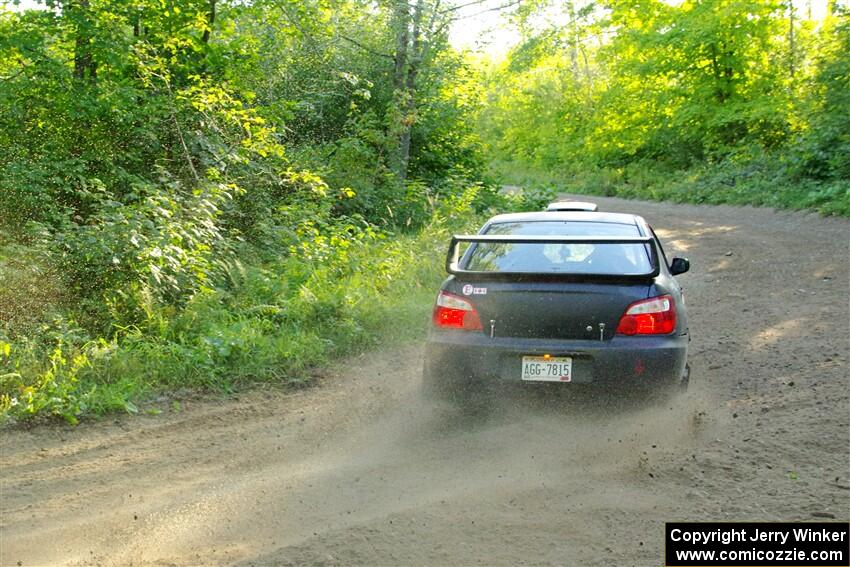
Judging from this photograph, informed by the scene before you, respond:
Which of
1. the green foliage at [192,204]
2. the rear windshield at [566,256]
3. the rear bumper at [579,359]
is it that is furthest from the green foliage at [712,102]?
the rear bumper at [579,359]

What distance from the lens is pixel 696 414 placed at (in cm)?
644

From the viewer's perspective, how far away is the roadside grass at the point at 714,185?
69.5 ft

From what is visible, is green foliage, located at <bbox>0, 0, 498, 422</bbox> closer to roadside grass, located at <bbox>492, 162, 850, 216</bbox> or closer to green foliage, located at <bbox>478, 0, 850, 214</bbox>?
green foliage, located at <bbox>478, 0, 850, 214</bbox>

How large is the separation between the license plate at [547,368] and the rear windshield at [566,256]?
2.27 feet

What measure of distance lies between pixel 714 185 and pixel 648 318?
80.3ft

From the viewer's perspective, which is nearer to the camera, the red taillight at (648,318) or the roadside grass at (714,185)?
the red taillight at (648,318)

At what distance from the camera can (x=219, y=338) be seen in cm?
788

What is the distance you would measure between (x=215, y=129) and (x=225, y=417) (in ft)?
22.1

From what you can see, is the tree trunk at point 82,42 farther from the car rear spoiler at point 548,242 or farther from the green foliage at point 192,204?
the car rear spoiler at point 548,242

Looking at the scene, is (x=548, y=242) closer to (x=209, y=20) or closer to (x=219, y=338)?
(x=219, y=338)

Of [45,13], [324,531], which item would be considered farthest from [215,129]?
[324,531]

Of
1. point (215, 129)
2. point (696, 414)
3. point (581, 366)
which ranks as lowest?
point (696, 414)

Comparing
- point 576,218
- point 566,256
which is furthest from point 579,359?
point 576,218

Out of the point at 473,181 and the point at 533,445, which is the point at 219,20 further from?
the point at 533,445
